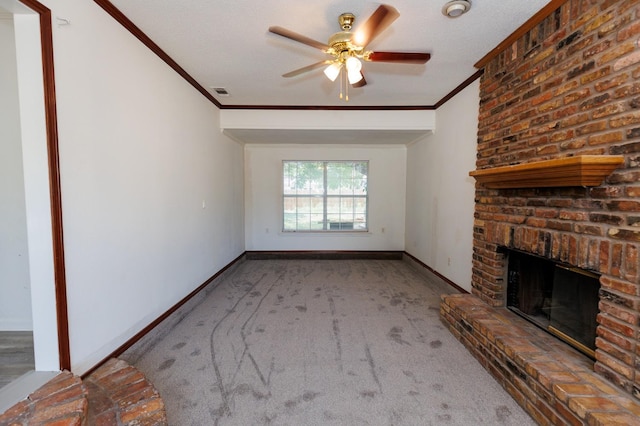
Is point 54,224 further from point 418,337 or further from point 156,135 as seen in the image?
point 418,337

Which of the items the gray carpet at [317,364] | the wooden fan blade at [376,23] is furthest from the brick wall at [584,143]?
the wooden fan blade at [376,23]

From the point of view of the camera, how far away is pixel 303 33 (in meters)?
2.33

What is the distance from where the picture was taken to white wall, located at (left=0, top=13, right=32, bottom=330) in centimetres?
218

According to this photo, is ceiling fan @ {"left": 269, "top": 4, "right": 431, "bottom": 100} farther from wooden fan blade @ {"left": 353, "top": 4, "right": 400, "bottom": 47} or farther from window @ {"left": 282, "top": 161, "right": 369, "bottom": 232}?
window @ {"left": 282, "top": 161, "right": 369, "bottom": 232}

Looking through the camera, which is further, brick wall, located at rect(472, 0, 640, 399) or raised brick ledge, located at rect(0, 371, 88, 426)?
brick wall, located at rect(472, 0, 640, 399)

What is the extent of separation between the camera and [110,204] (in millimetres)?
2021

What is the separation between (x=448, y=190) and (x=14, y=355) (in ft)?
14.4

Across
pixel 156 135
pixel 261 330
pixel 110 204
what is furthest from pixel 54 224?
pixel 261 330

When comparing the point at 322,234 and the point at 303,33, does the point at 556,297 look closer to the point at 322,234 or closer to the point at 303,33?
the point at 303,33

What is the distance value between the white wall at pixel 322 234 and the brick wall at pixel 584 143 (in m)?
3.15

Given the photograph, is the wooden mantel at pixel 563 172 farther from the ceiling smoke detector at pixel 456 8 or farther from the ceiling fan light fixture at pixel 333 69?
the ceiling fan light fixture at pixel 333 69

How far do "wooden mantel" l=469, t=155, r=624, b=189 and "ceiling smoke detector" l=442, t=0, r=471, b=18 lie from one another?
115cm

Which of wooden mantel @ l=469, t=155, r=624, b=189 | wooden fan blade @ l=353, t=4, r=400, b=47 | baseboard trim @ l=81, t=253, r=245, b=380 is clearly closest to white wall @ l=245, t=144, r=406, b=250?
baseboard trim @ l=81, t=253, r=245, b=380

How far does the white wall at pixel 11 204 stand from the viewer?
2.18 metres
